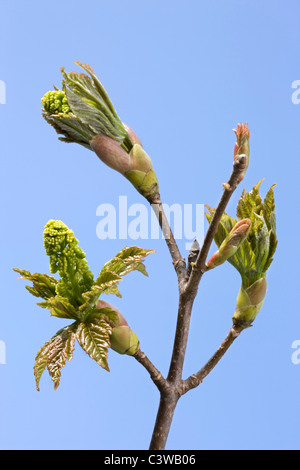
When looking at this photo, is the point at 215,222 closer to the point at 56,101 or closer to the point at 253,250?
the point at 253,250

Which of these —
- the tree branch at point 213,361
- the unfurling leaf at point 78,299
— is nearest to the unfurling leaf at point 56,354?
the unfurling leaf at point 78,299

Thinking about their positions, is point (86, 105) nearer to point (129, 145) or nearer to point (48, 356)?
Answer: point (129, 145)

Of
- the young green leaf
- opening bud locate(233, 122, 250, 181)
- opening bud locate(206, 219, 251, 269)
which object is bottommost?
the young green leaf

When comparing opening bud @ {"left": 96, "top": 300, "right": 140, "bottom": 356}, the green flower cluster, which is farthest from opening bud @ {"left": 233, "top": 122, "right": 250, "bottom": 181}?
opening bud @ {"left": 96, "top": 300, "right": 140, "bottom": 356}

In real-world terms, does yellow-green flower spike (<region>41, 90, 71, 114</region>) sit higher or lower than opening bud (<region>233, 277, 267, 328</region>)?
higher

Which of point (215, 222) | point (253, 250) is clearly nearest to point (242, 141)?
point (215, 222)

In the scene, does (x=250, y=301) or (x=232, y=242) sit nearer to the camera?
(x=232, y=242)

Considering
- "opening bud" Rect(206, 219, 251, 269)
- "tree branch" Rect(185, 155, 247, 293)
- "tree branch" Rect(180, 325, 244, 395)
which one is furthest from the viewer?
"tree branch" Rect(180, 325, 244, 395)

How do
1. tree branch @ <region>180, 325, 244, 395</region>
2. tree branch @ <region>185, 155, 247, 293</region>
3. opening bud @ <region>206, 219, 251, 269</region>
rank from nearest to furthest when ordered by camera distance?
tree branch @ <region>185, 155, 247, 293</region> < opening bud @ <region>206, 219, 251, 269</region> < tree branch @ <region>180, 325, 244, 395</region>

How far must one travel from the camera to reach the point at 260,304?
1238 mm

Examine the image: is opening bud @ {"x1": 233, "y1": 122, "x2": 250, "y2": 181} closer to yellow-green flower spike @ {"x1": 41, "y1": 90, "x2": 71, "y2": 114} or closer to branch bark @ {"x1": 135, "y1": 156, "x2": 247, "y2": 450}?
branch bark @ {"x1": 135, "y1": 156, "x2": 247, "y2": 450}

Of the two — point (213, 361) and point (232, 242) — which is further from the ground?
point (232, 242)

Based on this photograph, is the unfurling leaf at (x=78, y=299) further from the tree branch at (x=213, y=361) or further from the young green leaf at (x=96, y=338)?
the tree branch at (x=213, y=361)

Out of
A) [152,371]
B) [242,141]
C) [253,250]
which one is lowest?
[152,371]
